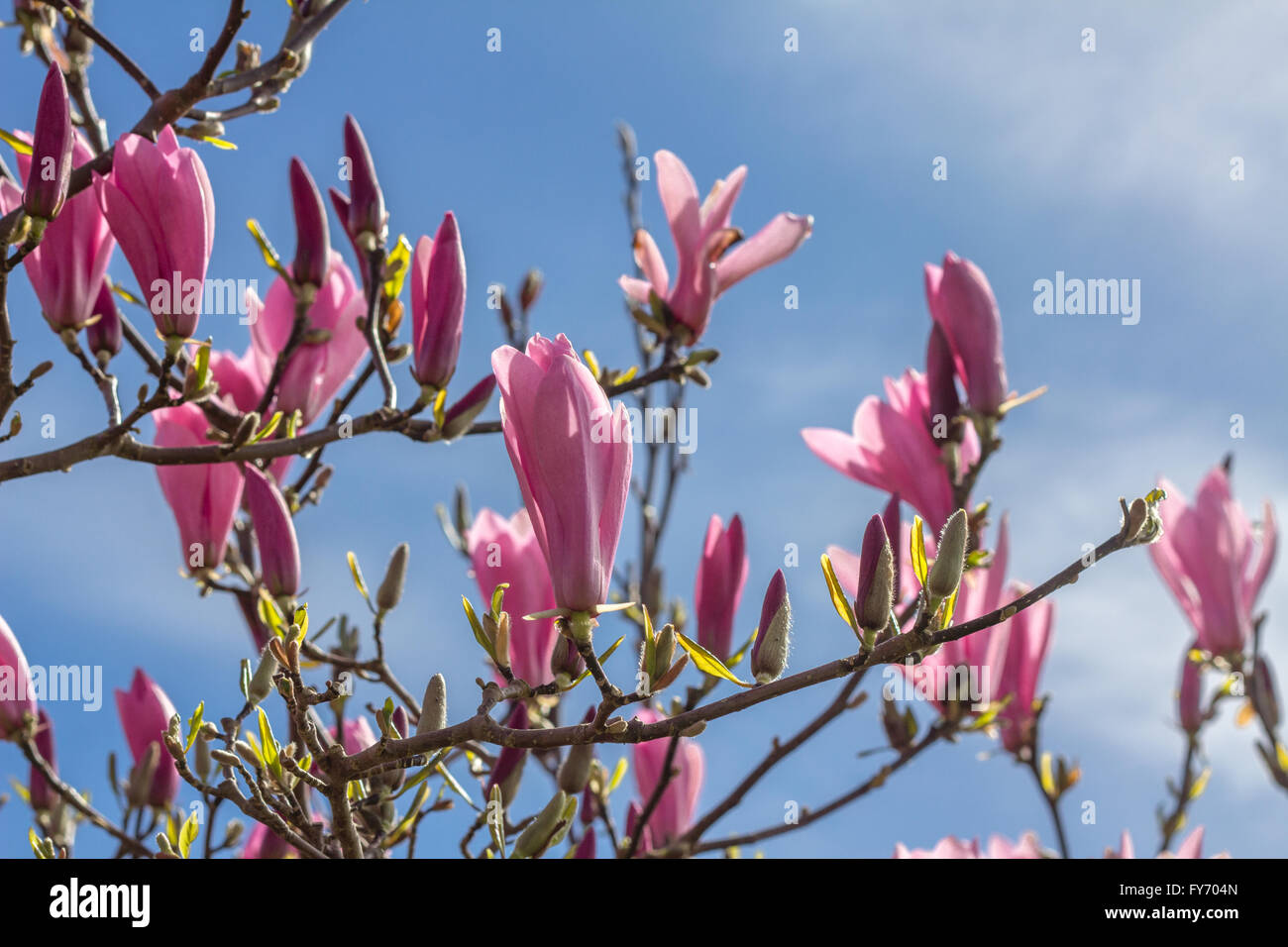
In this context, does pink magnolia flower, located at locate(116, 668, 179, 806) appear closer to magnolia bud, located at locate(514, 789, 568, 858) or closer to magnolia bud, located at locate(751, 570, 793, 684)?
magnolia bud, located at locate(514, 789, 568, 858)

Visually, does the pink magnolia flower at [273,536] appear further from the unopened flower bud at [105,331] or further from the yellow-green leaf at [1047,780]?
the yellow-green leaf at [1047,780]

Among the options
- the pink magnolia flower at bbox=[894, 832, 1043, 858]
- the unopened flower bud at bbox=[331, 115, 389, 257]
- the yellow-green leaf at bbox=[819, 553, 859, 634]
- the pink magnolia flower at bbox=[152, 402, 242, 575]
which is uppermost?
the unopened flower bud at bbox=[331, 115, 389, 257]

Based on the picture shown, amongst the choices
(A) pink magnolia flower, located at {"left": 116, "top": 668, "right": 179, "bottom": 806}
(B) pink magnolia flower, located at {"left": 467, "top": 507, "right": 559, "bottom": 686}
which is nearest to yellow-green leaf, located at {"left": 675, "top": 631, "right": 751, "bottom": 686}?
(B) pink magnolia flower, located at {"left": 467, "top": 507, "right": 559, "bottom": 686}

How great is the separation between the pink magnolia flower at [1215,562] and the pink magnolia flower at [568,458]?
1.85m

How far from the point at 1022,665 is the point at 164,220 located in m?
1.78

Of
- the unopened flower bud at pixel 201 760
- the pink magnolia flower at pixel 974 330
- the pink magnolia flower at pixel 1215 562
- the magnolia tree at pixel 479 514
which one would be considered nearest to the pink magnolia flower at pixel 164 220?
the magnolia tree at pixel 479 514

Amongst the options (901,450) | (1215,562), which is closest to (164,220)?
(901,450)

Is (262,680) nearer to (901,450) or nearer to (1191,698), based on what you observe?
(901,450)

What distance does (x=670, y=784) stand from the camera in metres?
2.08

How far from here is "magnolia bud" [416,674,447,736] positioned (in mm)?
1001

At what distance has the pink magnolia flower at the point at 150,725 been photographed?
6.20ft

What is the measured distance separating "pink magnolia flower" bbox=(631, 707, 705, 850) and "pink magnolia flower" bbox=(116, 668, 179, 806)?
0.82m
